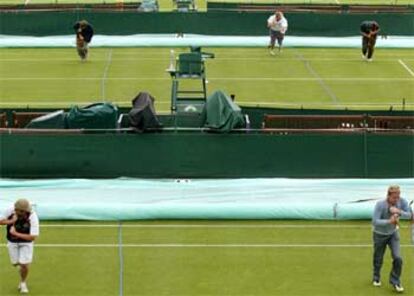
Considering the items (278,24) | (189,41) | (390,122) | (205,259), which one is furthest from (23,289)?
(189,41)

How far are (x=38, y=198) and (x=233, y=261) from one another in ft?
15.8

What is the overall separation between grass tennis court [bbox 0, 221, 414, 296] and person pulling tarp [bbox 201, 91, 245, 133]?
2.93 m

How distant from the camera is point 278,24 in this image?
129 ft

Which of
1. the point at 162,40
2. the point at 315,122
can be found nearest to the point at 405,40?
the point at 162,40

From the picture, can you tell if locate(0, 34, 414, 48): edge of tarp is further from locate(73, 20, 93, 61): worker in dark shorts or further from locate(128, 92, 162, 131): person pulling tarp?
locate(128, 92, 162, 131): person pulling tarp

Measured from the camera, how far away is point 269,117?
24156mm

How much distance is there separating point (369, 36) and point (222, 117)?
16.9 meters

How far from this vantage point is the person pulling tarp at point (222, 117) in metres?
22.5

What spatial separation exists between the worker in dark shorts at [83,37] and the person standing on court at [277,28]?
638 centimetres

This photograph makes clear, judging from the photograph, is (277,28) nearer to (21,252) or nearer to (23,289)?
(23,289)

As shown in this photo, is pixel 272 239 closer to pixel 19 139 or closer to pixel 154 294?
pixel 154 294

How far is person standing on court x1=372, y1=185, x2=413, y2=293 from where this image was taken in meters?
16.0

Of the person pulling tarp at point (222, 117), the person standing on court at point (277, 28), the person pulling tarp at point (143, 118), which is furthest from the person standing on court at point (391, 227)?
the person standing on court at point (277, 28)

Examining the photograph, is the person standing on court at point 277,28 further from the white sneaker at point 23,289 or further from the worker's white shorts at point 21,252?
the worker's white shorts at point 21,252
